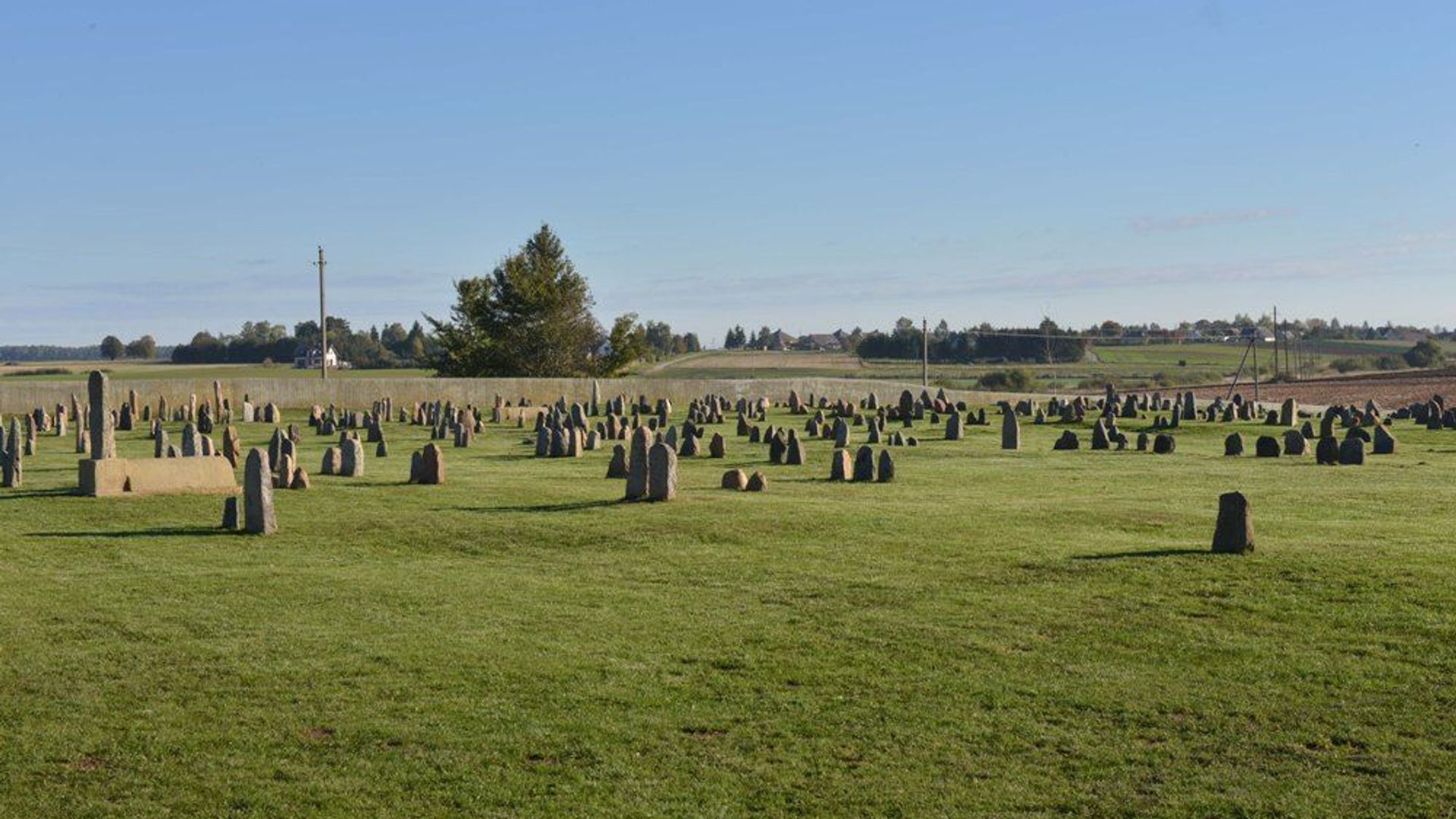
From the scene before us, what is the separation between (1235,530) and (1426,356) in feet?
344

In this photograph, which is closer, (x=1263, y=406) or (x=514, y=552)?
(x=514, y=552)

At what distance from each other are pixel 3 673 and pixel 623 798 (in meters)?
6.03

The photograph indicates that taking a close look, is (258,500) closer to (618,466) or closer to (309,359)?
(618,466)

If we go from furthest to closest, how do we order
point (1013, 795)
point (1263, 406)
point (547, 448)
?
point (1263, 406) → point (547, 448) → point (1013, 795)

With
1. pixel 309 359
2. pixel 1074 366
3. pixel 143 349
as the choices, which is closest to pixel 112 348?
pixel 143 349

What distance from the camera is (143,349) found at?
197000mm

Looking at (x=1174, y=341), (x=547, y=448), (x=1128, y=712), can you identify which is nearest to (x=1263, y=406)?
(x=547, y=448)

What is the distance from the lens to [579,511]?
896 inches

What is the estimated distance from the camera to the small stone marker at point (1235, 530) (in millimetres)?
17781

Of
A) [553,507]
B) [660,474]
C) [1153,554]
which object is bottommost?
[1153,554]

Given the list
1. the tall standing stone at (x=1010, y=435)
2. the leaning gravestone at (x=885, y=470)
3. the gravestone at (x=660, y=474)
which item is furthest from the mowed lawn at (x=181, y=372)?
the gravestone at (x=660, y=474)

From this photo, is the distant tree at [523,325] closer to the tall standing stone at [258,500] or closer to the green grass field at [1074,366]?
the green grass field at [1074,366]

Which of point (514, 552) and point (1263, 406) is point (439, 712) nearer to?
point (514, 552)

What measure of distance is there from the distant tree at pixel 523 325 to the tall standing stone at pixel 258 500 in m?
A: 61.9
